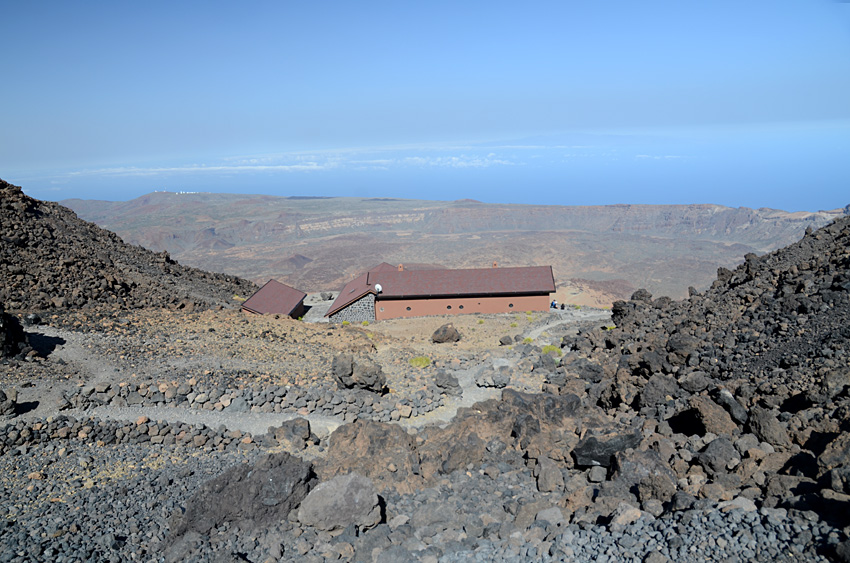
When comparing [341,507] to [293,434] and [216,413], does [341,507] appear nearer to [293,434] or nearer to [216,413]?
[293,434]

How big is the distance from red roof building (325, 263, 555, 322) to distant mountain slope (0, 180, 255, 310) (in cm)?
859

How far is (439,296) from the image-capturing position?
4231 cm

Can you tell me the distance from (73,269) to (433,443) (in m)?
21.3

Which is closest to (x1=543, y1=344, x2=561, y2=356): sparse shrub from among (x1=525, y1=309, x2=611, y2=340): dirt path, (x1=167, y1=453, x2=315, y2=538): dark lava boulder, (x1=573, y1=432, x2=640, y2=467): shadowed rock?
(x1=525, y1=309, x2=611, y2=340): dirt path

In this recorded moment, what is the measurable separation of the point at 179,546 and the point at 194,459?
182 inches

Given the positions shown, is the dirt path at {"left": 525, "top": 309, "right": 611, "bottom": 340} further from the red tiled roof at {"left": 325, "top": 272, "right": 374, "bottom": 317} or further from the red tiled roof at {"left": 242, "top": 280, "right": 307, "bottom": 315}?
the red tiled roof at {"left": 242, "top": 280, "right": 307, "bottom": 315}

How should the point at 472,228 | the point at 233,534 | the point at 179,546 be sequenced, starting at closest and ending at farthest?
the point at 179,546, the point at 233,534, the point at 472,228

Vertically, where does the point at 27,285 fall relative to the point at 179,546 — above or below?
above

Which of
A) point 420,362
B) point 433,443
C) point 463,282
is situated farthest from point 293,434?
point 463,282

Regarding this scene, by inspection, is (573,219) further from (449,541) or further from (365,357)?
(449,541)

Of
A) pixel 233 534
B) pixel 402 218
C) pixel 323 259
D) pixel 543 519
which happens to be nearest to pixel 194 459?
pixel 233 534

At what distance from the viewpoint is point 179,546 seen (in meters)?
13.3

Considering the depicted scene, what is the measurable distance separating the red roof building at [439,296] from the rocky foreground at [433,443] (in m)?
13.1

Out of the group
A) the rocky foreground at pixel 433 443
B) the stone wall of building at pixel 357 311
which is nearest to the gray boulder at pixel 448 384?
the rocky foreground at pixel 433 443
